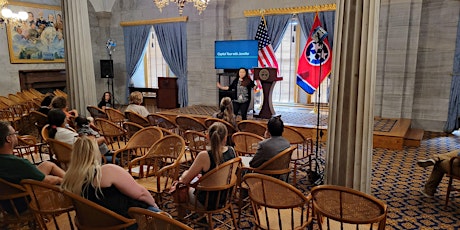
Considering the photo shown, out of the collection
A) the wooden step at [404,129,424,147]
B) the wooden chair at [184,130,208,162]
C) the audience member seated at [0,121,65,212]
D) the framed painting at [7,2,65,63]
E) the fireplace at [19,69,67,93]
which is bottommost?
the wooden step at [404,129,424,147]

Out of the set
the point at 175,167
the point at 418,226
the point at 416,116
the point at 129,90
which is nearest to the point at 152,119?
the point at 175,167

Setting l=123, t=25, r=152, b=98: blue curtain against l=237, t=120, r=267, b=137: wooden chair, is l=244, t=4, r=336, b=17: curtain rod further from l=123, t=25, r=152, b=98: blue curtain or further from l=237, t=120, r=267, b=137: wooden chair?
l=237, t=120, r=267, b=137: wooden chair

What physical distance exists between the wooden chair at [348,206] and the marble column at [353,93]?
1150mm

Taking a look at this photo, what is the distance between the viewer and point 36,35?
10906mm

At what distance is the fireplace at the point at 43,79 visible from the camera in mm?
10639

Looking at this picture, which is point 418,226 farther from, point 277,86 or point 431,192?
point 277,86

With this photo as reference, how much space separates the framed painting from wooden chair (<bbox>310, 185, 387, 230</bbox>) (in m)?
9.99

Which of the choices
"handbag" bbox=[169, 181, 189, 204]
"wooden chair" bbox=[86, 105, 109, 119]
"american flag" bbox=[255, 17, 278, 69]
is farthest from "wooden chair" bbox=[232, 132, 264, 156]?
"american flag" bbox=[255, 17, 278, 69]

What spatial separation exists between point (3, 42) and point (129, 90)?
3975 millimetres

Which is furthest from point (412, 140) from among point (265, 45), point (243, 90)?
point (265, 45)

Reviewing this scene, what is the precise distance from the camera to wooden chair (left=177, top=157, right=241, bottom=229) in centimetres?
277

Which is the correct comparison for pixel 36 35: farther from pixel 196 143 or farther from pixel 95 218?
pixel 95 218

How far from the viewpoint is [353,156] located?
3.32 meters

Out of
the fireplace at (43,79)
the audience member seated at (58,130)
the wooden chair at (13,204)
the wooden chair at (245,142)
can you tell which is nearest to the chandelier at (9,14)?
the fireplace at (43,79)
